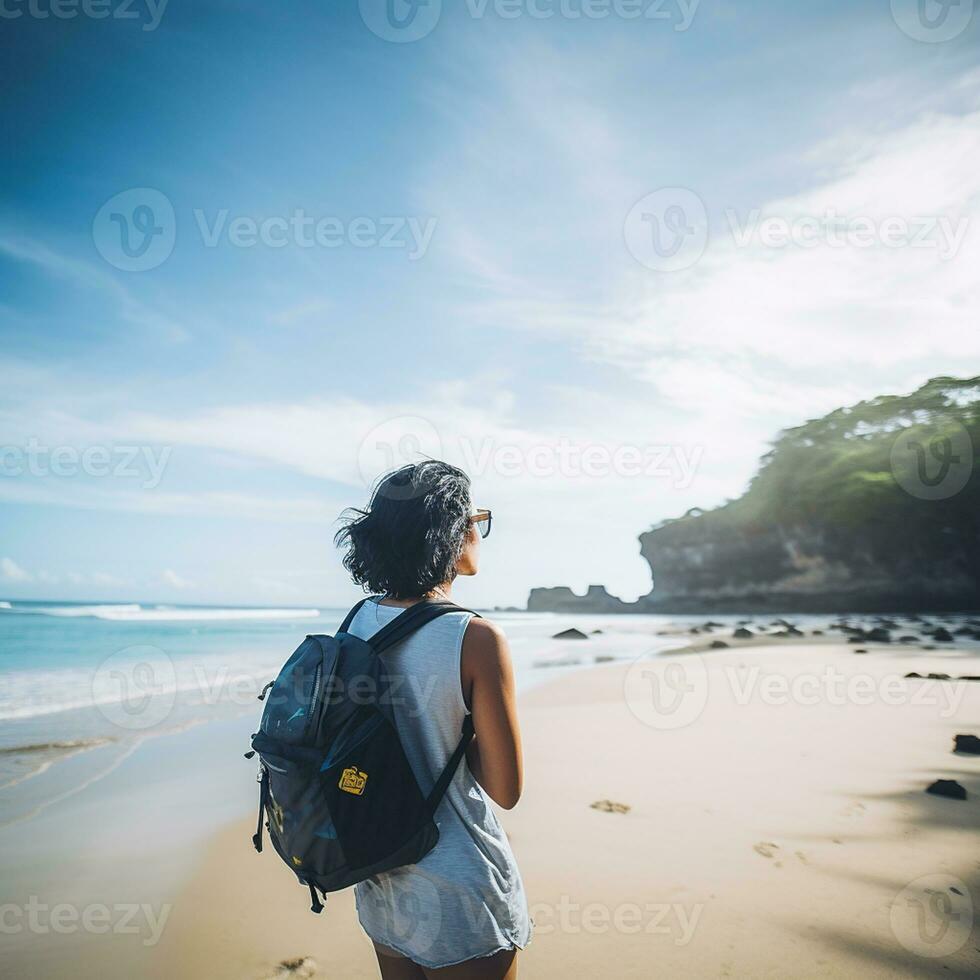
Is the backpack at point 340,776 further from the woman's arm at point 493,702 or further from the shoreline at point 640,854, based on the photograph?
the shoreline at point 640,854

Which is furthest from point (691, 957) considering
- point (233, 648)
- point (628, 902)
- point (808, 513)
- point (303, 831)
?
point (808, 513)

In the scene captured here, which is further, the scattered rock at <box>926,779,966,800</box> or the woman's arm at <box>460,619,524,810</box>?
the scattered rock at <box>926,779,966,800</box>

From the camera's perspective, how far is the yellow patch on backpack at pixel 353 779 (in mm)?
1385

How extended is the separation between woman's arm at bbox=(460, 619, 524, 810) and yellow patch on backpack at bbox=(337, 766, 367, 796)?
0.30m

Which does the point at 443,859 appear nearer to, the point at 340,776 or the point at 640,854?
the point at 340,776

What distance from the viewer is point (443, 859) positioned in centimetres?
149

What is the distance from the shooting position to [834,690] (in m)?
8.94

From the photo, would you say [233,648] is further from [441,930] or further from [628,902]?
[441,930]

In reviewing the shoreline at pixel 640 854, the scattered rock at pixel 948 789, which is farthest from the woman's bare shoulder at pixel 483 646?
the scattered rock at pixel 948 789

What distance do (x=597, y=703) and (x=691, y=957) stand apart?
6521mm

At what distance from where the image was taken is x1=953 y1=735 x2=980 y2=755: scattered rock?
209 inches

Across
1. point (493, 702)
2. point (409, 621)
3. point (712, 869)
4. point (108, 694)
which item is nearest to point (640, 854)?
point (712, 869)

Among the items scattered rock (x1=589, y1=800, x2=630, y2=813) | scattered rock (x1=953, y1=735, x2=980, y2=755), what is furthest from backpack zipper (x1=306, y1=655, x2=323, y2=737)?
scattered rock (x1=953, y1=735, x2=980, y2=755)

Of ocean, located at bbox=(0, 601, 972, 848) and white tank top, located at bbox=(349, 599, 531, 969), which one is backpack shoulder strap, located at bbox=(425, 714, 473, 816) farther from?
ocean, located at bbox=(0, 601, 972, 848)
